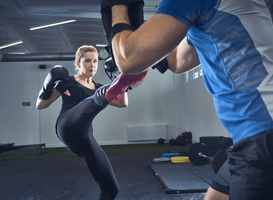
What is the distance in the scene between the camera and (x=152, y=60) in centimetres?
68

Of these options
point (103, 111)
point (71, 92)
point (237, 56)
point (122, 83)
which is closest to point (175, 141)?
point (103, 111)

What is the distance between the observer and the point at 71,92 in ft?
7.84

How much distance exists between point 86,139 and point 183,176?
221 centimetres

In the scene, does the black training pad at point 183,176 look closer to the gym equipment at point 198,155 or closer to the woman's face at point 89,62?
the gym equipment at point 198,155

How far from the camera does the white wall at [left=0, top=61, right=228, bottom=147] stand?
860cm

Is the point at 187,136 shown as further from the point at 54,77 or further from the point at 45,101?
the point at 54,77

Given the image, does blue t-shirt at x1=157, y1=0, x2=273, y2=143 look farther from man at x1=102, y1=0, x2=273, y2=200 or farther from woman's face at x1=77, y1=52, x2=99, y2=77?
woman's face at x1=77, y1=52, x2=99, y2=77

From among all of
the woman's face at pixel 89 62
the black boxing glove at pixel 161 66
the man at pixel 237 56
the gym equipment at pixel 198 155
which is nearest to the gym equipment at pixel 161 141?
the gym equipment at pixel 198 155

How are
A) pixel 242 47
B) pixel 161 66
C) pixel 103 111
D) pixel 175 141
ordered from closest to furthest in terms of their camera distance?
pixel 242 47, pixel 161 66, pixel 175 141, pixel 103 111

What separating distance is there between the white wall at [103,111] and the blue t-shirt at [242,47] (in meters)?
7.44

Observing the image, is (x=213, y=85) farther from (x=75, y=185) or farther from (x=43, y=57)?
(x=43, y=57)

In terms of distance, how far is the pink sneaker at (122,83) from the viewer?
42.5 inches

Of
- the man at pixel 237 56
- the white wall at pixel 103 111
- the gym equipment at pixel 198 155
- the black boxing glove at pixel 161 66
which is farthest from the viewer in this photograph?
the white wall at pixel 103 111

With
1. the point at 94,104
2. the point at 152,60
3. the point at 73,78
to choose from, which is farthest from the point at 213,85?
the point at 73,78
